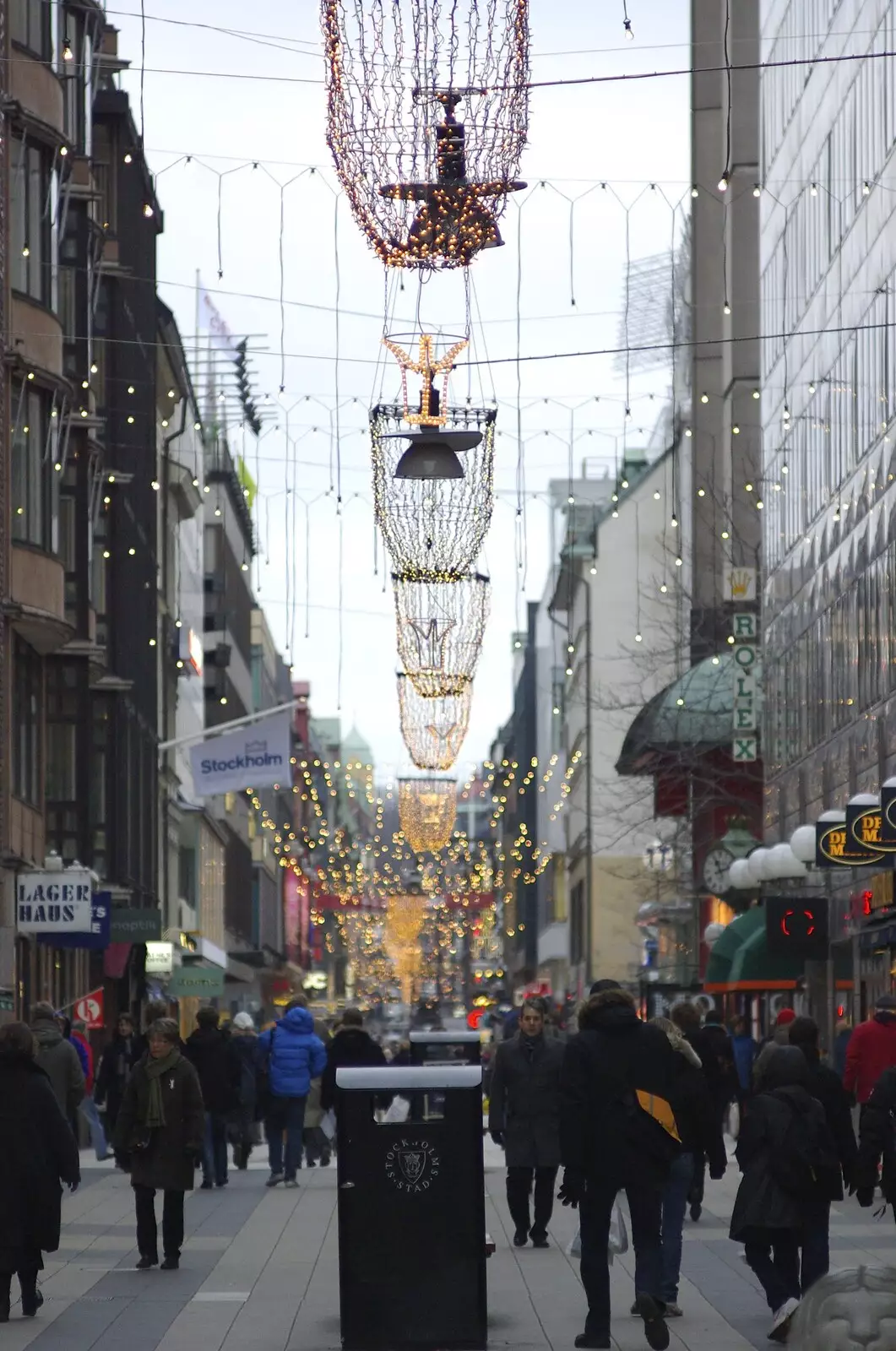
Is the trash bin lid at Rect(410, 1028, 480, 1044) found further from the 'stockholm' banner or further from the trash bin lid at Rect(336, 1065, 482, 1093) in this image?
the 'stockholm' banner

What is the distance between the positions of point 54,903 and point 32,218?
9.43 m

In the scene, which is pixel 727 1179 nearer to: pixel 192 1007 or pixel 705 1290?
pixel 705 1290

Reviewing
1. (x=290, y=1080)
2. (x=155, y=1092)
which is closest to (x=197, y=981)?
(x=290, y=1080)

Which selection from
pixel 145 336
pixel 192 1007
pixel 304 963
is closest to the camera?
pixel 145 336

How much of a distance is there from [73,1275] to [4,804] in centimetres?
1710

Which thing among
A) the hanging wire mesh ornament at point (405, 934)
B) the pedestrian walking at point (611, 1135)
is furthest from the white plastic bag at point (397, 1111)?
the hanging wire mesh ornament at point (405, 934)

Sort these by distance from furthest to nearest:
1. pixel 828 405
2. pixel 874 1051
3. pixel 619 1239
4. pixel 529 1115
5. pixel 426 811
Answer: pixel 426 811
pixel 828 405
pixel 874 1051
pixel 529 1115
pixel 619 1239

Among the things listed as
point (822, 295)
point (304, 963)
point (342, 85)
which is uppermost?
point (822, 295)

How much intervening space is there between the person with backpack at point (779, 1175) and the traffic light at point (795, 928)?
16.5 meters

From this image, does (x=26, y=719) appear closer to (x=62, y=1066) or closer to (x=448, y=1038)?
(x=448, y=1038)

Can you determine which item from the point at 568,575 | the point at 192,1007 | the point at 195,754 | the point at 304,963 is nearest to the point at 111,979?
the point at 195,754

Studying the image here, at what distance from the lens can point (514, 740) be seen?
158m

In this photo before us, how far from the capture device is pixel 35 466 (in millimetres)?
35031

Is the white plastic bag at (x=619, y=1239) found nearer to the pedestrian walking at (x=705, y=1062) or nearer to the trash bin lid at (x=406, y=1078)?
the pedestrian walking at (x=705, y=1062)
